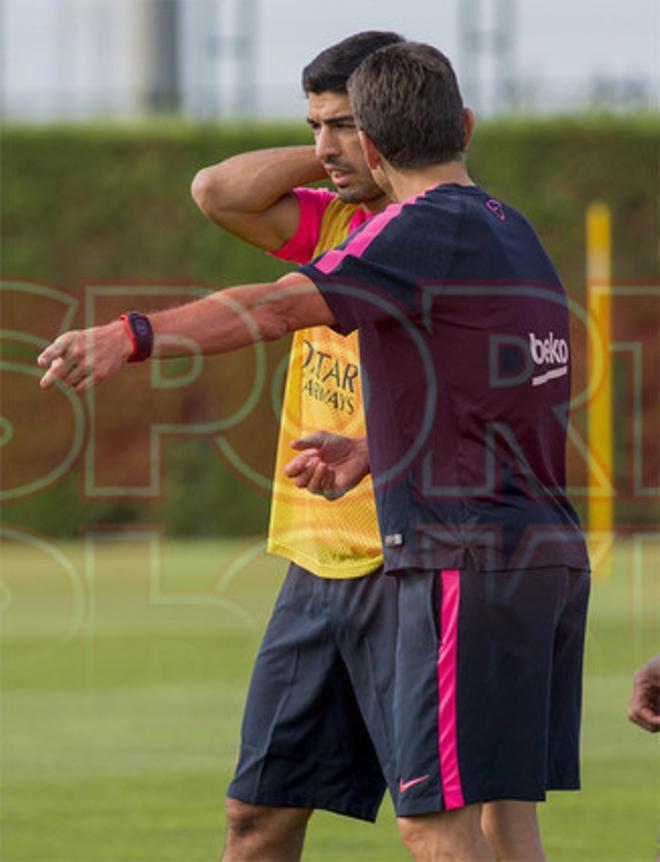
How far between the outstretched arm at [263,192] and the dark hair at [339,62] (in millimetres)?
402

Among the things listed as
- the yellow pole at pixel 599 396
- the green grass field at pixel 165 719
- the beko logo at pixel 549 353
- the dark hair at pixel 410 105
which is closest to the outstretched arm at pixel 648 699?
the beko logo at pixel 549 353

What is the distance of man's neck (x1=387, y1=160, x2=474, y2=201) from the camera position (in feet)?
14.7

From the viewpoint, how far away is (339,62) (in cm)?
528

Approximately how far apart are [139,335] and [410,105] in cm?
83

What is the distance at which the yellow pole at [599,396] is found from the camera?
18.6 meters

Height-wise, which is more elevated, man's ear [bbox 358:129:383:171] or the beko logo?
man's ear [bbox 358:129:383:171]

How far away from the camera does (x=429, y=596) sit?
4.45 metres

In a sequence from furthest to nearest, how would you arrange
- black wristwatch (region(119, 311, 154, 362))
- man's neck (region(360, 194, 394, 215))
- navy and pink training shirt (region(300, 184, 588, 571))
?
man's neck (region(360, 194, 394, 215)) → navy and pink training shirt (region(300, 184, 588, 571)) → black wristwatch (region(119, 311, 154, 362))

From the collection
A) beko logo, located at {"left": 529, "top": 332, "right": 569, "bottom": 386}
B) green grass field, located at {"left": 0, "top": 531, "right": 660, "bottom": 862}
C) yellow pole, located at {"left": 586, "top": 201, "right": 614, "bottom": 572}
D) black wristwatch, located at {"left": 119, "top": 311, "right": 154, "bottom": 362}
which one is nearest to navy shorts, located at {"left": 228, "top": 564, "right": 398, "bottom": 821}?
beko logo, located at {"left": 529, "top": 332, "right": 569, "bottom": 386}

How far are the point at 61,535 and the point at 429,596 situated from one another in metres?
16.5

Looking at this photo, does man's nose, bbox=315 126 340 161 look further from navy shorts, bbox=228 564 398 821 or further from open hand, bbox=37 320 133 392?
open hand, bbox=37 320 133 392

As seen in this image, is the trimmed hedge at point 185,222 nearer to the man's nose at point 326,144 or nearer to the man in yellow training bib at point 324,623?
the man in yellow training bib at point 324,623

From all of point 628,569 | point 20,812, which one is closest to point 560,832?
point 20,812

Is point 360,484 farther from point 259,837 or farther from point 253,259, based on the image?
point 253,259
